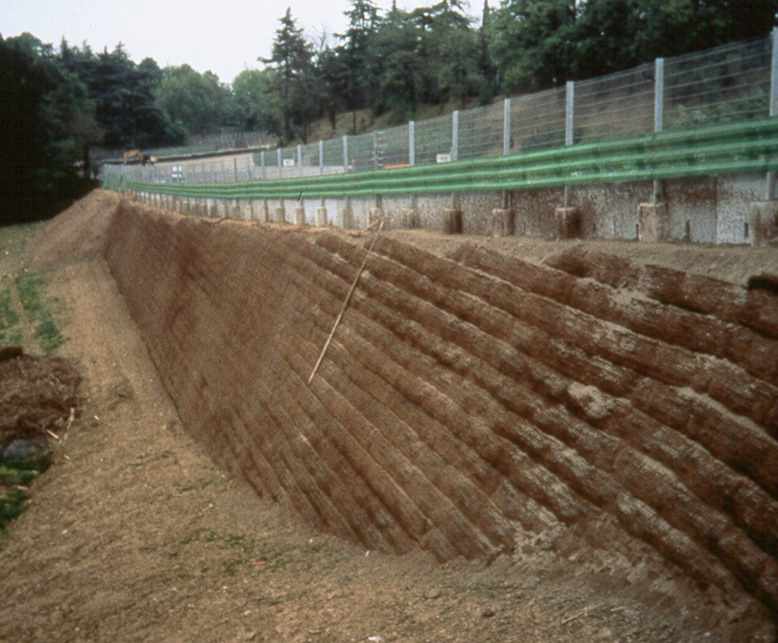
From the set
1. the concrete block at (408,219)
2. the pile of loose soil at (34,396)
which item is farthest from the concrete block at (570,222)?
the pile of loose soil at (34,396)

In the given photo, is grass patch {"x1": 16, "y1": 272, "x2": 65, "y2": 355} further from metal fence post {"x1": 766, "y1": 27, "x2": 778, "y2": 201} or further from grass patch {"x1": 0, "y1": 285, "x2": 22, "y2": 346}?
metal fence post {"x1": 766, "y1": 27, "x2": 778, "y2": 201}

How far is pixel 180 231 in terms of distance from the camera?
2361 cm

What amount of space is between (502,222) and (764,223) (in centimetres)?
344

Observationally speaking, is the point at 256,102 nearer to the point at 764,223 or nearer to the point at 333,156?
the point at 333,156

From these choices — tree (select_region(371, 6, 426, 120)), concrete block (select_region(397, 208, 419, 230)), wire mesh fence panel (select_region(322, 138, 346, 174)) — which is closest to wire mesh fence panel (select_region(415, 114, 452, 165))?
concrete block (select_region(397, 208, 419, 230))

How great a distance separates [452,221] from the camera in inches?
390

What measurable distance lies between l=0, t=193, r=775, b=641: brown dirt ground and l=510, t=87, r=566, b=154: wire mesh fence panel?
156 inches

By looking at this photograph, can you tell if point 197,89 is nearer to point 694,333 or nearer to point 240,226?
point 240,226

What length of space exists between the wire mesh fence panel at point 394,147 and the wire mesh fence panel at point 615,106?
4.77 m

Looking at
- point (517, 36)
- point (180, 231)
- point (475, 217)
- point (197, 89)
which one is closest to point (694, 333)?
point (475, 217)

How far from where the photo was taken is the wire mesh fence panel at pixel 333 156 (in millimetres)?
16422

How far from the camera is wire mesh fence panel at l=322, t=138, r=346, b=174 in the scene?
1642 centimetres

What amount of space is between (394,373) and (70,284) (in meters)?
26.4

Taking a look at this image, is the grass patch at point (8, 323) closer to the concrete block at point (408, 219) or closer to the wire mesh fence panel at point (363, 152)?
the wire mesh fence panel at point (363, 152)
